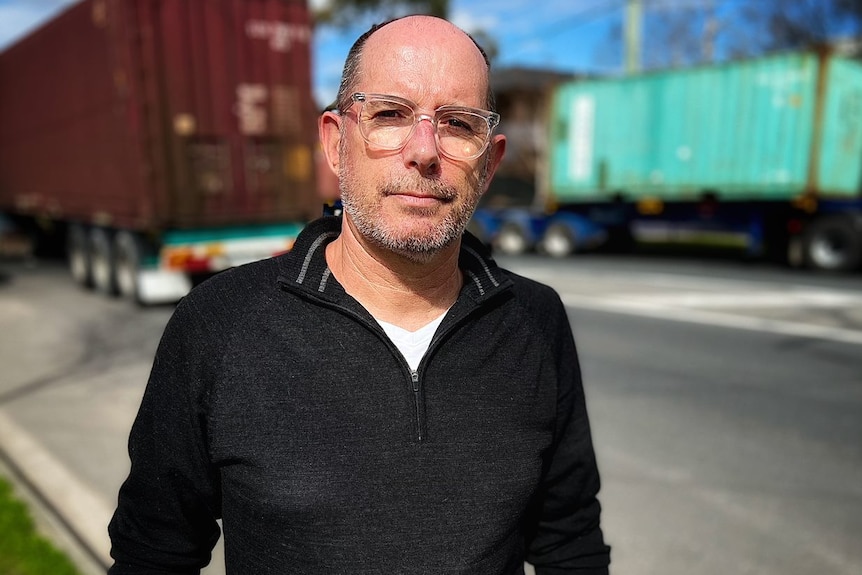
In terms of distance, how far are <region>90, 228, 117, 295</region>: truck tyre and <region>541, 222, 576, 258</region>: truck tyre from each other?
33.7 feet

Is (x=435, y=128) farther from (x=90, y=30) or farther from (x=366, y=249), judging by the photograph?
(x=90, y=30)

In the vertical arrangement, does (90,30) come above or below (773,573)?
above

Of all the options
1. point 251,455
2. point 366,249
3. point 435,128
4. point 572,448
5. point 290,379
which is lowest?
point 572,448

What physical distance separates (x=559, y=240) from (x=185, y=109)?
10506 mm

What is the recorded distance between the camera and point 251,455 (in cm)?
131

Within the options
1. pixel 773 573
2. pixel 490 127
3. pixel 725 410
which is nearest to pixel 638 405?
pixel 725 410

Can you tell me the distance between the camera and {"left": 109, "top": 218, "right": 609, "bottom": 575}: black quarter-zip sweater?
1.31 meters

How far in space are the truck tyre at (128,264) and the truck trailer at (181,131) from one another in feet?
0.09

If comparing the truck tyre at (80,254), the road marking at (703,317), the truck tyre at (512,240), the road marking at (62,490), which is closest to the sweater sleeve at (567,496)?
the road marking at (62,490)

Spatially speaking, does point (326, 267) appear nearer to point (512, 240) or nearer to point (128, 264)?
point (128, 264)

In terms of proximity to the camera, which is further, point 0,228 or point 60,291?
point 0,228

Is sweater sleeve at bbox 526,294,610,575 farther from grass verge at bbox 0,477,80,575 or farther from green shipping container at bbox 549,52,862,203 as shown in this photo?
green shipping container at bbox 549,52,862,203

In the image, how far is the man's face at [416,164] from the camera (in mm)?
1405

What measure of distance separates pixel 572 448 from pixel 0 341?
737 centimetres
